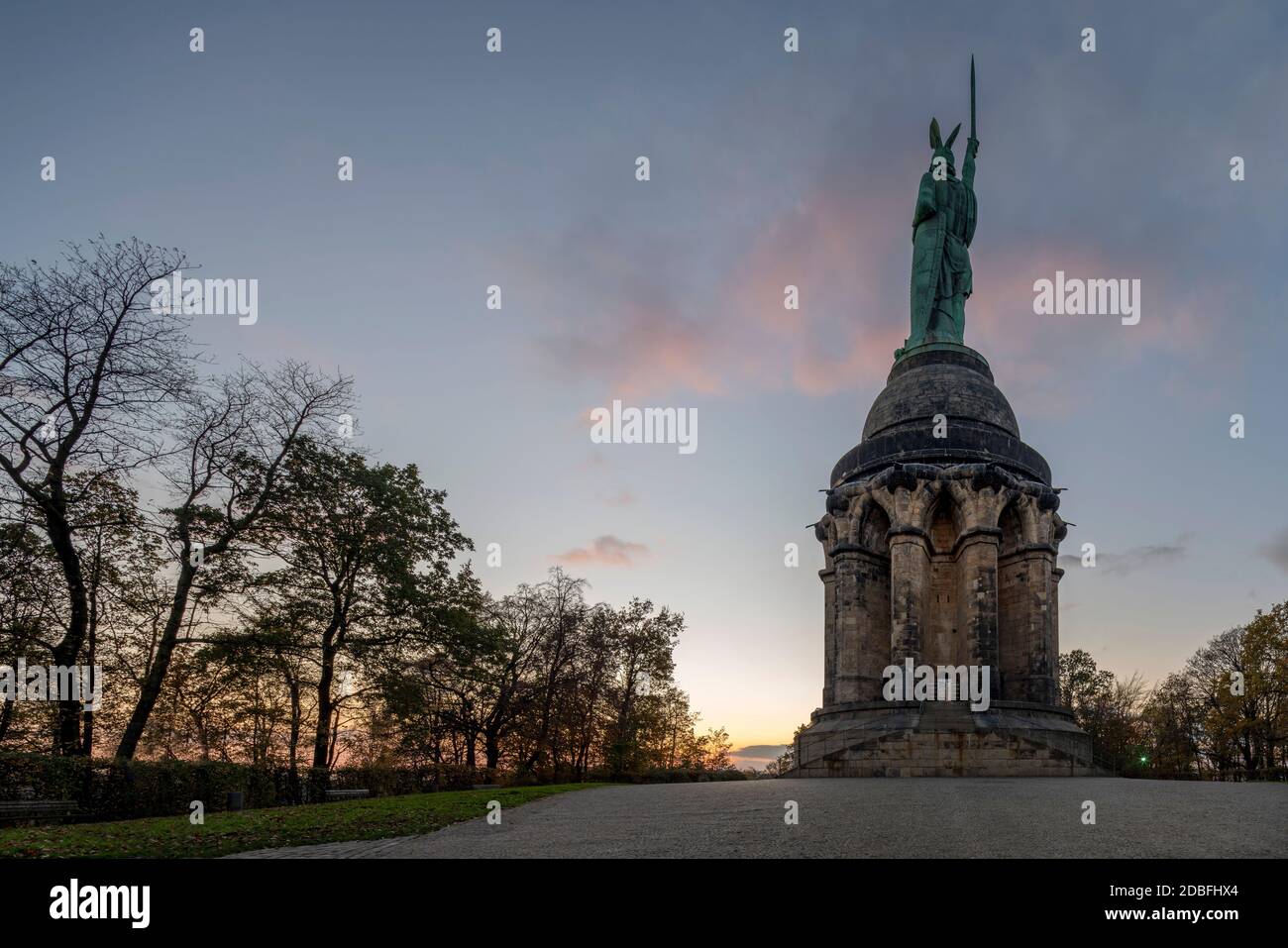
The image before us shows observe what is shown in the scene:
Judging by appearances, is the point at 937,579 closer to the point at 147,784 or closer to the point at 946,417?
the point at 946,417

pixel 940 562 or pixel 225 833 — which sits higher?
pixel 940 562

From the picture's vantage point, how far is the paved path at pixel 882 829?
7984 millimetres

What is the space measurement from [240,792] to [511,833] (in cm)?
1079

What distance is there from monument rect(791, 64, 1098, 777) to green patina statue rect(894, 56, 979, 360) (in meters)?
0.80

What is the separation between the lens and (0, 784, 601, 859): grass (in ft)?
29.5

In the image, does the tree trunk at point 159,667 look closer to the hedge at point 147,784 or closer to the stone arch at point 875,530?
the hedge at point 147,784

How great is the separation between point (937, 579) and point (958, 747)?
30.0ft

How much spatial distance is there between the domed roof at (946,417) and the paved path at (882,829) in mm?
18623

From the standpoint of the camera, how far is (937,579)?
32.3 meters

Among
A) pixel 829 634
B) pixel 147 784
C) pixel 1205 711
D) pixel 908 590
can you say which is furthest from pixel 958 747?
pixel 1205 711

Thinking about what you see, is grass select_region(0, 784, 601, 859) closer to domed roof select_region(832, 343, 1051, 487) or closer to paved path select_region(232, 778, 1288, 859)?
paved path select_region(232, 778, 1288, 859)

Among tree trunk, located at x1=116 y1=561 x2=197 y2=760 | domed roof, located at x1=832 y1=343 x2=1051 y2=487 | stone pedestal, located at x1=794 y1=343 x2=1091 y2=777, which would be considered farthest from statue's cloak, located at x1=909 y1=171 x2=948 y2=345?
tree trunk, located at x1=116 y1=561 x2=197 y2=760

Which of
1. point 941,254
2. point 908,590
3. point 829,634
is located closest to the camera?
point 908,590
